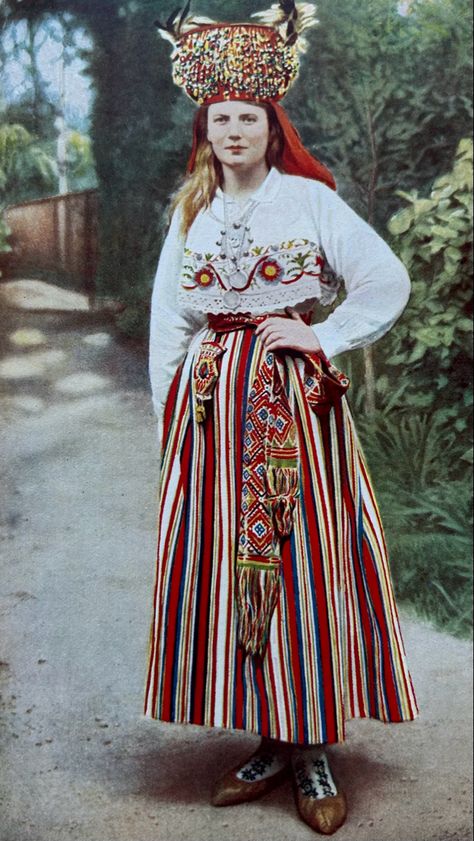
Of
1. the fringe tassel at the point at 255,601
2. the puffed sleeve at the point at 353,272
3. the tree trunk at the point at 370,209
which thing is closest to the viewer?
the fringe tassel at the point at 255,601

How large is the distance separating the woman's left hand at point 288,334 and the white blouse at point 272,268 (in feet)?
0.08

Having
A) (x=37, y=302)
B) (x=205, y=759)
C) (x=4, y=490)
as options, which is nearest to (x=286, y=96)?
(x=37, y=302)

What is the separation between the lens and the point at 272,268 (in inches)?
105

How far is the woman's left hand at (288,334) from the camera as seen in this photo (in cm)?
265

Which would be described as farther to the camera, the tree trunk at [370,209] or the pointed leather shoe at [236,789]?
the tree trunk at [370,209]

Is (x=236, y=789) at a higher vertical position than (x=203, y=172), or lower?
lower

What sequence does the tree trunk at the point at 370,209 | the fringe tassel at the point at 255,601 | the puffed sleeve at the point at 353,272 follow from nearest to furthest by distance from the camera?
the fringe tassel at the point at 255,601
the puffed sleeve at the point at 353,272
the tree trunk at the point at 370,209

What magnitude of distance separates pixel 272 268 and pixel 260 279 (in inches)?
1.7

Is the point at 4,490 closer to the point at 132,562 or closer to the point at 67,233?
the point at 132,562

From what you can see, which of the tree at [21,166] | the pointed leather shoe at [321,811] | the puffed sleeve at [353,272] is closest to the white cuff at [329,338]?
the puffed sleeve at [353,272]

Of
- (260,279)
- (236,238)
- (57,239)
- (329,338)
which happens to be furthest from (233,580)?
(57,239)

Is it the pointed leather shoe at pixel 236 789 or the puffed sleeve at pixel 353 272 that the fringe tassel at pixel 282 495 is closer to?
the puffed sleeve at pixel 353 272

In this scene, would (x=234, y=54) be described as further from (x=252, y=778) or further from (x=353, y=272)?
(x=252, y=778)

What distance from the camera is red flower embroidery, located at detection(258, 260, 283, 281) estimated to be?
8.74 feet
